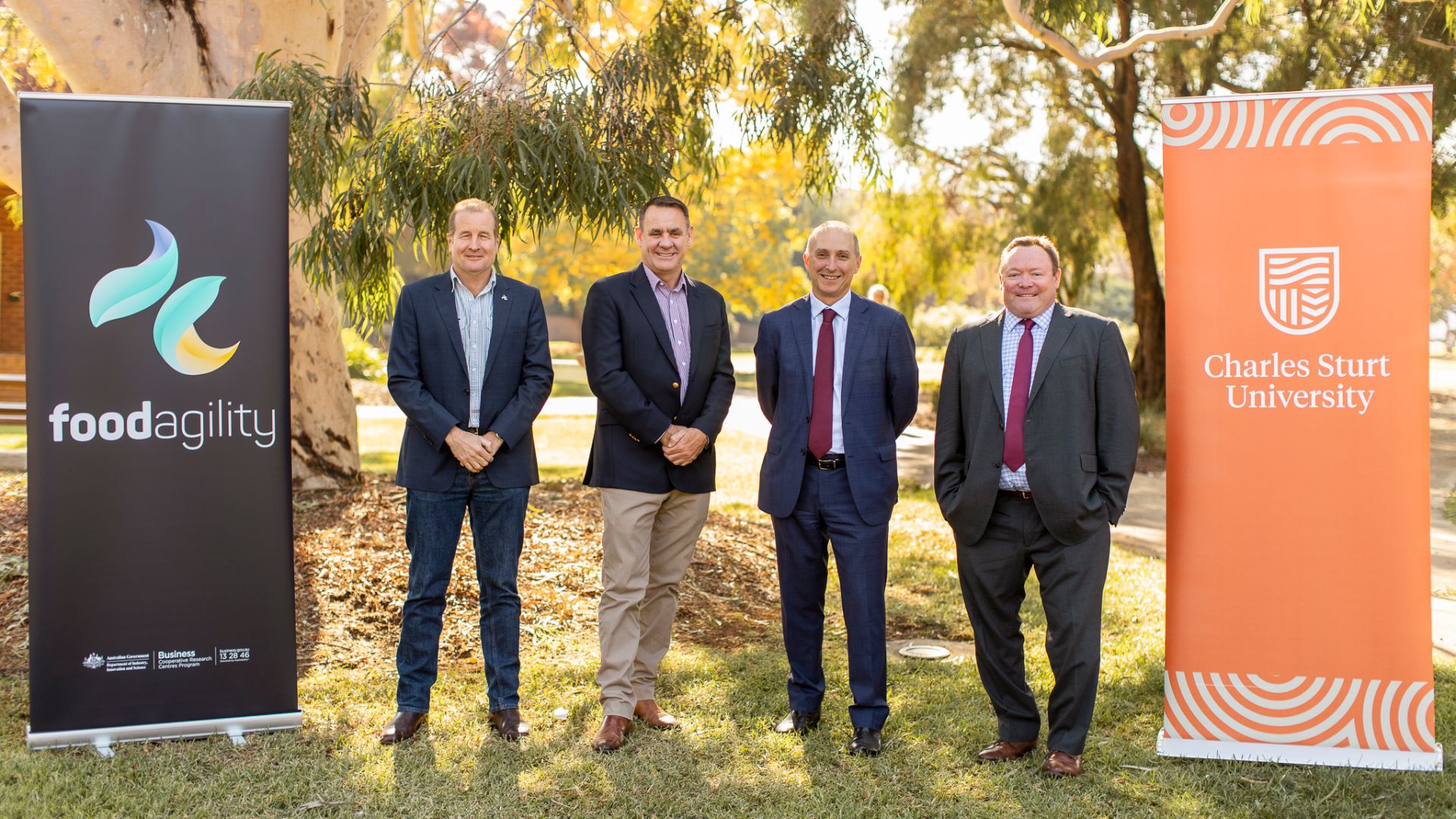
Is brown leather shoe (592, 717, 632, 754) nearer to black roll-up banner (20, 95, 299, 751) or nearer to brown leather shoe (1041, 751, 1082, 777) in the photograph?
black roll-up banner (20, 95, 299, 751)

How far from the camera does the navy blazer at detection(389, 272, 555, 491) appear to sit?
441 centimetres

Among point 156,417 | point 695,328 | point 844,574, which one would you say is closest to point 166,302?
point 156,417

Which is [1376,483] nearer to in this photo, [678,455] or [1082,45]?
[678,455]

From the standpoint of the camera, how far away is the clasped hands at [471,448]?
4.36m

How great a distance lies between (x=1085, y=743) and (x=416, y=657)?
265 cm

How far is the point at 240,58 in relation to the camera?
798 centimetres

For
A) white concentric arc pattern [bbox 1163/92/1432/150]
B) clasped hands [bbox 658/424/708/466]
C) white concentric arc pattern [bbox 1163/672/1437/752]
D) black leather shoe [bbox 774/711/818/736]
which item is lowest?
black leather shoe [bbox 774/711/818/736]

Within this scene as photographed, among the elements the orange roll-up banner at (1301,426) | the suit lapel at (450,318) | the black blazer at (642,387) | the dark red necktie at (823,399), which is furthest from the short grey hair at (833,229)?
the suit lapel at (450,318)

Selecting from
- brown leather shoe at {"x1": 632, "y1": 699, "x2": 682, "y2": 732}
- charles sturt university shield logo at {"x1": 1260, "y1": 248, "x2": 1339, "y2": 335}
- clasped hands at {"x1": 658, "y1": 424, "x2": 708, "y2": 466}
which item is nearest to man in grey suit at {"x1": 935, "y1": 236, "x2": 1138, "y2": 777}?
charles sturt university shield logo at {"x1": 1260, "y1": 248, "x2": 1339, "y2": 335}

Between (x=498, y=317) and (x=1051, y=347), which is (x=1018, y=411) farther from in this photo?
(x=498, y=317)

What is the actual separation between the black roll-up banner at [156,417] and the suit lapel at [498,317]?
79 cm

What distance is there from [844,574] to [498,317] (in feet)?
5.52

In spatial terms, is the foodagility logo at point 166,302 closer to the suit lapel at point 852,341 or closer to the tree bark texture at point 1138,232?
the suit lapel at point 852,341

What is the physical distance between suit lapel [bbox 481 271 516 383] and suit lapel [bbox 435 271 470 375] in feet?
0.29
